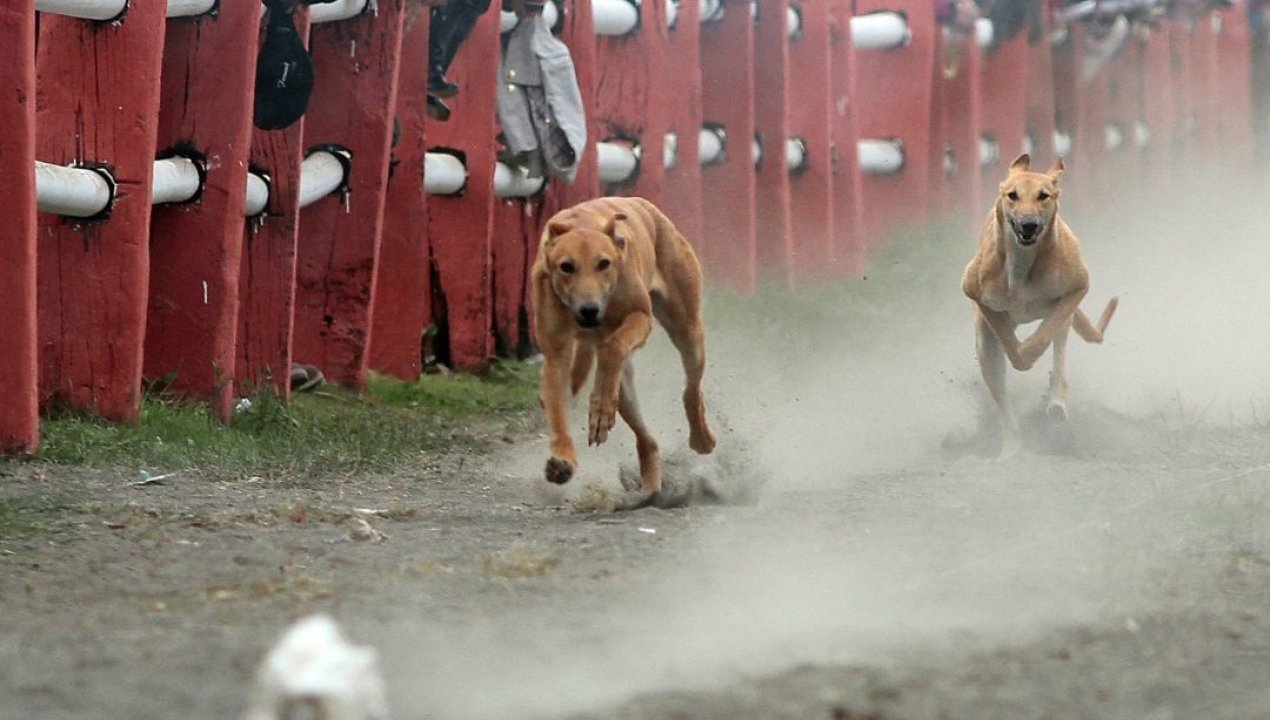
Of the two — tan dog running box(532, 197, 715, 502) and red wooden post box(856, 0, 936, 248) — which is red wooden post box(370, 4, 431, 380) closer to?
tan dog running box(532, 197, 715, 502)

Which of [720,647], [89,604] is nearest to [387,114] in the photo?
[89,604]

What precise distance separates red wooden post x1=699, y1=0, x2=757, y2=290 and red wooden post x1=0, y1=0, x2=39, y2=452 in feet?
23.5

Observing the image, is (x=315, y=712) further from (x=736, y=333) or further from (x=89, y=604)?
(x=736, y=333)

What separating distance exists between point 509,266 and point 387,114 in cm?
206

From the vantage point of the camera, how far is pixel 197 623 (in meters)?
5.20

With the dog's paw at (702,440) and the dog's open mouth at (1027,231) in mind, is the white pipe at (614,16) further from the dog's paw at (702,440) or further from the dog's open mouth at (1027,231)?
the dog's paw at (702,440)

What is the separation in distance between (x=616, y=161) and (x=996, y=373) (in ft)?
12.5

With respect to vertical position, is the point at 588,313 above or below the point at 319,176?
below

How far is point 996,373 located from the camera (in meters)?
9.88

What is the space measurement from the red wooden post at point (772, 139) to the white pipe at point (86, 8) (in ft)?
23.0

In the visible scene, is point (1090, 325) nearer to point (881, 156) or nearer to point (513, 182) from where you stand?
point (513, 182)

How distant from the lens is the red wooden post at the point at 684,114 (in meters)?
13.8

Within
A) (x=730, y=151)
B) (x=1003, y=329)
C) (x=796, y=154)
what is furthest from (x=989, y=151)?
(x=1003, y=329)

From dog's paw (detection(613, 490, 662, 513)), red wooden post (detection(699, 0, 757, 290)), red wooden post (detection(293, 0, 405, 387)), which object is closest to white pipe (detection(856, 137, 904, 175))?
red wooden post (detection(699, 0, 757, 290))
